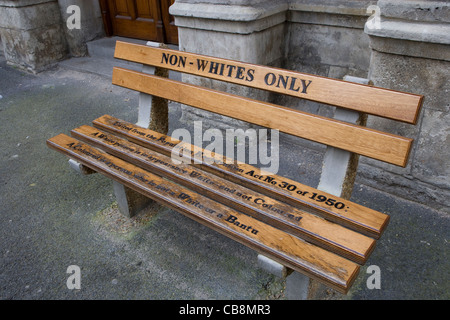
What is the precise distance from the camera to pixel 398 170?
2754mm

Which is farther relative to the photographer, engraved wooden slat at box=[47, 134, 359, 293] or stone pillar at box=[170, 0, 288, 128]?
stone pillar at box=[170, 0, 288, 128]

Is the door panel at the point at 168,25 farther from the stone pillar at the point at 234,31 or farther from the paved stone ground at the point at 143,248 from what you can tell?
the paved stone ground at the point at 143,248

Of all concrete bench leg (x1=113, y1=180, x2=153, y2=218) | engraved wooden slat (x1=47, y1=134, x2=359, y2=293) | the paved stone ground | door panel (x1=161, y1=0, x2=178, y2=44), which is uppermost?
door panel (x1=161, y1=0, x2=178, y2=44)

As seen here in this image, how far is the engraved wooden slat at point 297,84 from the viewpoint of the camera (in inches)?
68.2

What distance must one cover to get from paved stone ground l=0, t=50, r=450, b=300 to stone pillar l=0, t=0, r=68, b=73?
106 inches

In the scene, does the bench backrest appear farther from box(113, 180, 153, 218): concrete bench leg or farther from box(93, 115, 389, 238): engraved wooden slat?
box(113, 180, 153, 218): concrete bench leg

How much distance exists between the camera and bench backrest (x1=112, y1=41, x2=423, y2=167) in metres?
1.74

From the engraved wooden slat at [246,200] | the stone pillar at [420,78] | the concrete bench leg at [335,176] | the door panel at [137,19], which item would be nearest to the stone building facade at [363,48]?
the stone pillar at [420,78]

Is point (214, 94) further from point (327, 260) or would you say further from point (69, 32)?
point (69, 32)

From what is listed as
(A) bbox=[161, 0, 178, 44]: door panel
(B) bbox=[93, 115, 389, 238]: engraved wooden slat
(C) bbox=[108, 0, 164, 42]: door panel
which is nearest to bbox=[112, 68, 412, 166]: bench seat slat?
(B) bbox=[93, 115, 389, 238]: engraved wooden slat

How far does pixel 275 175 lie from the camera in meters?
2.16

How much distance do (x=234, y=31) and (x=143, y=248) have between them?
1.96 metres

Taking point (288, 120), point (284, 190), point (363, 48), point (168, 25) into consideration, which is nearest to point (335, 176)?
point (284, 190)
